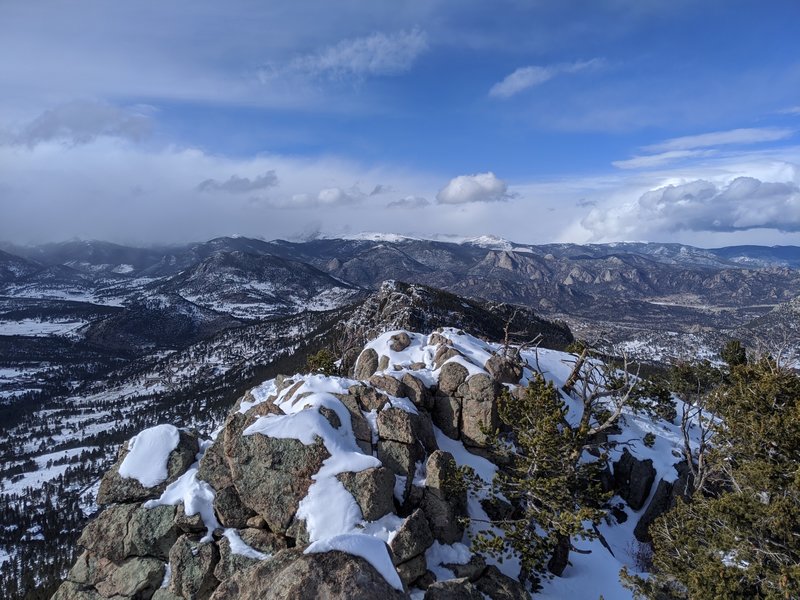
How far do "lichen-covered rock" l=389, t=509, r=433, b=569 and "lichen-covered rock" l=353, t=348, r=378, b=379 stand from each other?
23269 millimetres

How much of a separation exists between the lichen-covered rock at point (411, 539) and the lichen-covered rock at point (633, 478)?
25.5 m

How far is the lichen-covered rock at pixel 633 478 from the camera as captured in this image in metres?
39.0

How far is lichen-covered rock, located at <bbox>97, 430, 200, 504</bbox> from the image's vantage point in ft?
91.7

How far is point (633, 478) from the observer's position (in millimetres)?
39531

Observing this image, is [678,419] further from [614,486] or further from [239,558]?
[239,558]

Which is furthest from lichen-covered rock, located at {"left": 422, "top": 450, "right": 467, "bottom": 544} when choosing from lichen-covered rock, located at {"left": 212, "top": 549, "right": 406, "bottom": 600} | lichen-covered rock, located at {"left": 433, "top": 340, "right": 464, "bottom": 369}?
lichen-covered rock, located at {"left": 433, "top": 340, "right": 464, "bottom": 369}

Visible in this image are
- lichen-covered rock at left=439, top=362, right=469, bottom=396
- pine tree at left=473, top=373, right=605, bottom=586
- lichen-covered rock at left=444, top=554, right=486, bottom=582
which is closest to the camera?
lichen-covered rock at left=444, top=554, right=486, bottom=582

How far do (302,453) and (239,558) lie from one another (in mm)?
6072

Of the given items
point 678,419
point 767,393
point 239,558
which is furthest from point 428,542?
point 678,419

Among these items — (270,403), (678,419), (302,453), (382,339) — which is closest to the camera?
(302,453)

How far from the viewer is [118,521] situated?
26828 millimetres

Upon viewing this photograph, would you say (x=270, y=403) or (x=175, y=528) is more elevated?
(x=270, y=403)

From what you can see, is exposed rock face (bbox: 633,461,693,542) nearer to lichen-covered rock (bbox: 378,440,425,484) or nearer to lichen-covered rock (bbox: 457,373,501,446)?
lichen-covered rock (bbox: 457,373,501,446)

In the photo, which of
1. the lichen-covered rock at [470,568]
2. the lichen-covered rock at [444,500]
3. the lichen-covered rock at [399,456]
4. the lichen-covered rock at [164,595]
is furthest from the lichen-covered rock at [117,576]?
the lichen-covered rock at [470,568]
